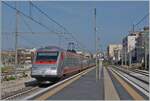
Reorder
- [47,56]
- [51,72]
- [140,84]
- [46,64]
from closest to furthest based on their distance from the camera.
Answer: [51,72], [46,64], [47,56], [140,84]

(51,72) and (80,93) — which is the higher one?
(51,72)

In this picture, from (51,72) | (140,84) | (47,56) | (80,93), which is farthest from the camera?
(140,84)

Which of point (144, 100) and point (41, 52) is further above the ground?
point (41, 52)

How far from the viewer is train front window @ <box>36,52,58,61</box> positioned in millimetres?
32094

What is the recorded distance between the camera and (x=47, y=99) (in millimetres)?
18922

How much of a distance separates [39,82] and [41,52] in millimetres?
2352

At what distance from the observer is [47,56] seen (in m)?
32.3

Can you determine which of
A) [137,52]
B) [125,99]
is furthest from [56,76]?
[137,52]

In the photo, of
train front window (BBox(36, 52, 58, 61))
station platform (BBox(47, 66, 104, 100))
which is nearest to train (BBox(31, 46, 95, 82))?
train front window (BBox(36, 52, 58, 61))

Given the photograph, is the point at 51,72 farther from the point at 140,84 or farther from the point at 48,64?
the point at 140,84

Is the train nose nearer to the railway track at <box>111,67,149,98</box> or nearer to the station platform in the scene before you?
the station platform

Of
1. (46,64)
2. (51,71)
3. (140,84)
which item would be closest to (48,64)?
(46,64)

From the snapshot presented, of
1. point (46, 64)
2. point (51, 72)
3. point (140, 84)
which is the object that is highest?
point (46, 64)

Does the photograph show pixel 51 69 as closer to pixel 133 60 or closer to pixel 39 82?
pixel 39 82
